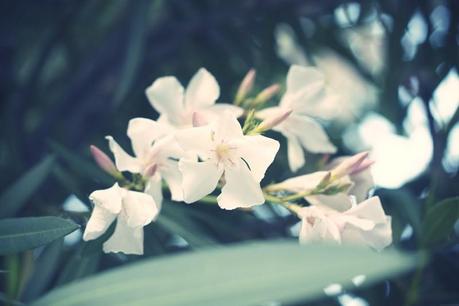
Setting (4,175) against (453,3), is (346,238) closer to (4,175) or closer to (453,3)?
(4,175)

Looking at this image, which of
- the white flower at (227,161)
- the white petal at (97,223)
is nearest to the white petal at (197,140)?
the white flower at (227,161)

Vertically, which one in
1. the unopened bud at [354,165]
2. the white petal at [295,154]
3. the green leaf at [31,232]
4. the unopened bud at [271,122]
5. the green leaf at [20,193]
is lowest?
the white petal at [295,154]

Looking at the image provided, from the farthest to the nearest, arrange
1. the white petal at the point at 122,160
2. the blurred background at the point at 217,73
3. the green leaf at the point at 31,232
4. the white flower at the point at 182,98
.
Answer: the blurred background at the point at 217,73 < the white flower at the point at 182,98 < the white petal at the point at 122,160 < the green leaf at the point at 31,232

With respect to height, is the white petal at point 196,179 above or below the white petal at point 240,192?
above

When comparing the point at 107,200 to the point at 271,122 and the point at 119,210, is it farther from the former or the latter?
the point at 271,122

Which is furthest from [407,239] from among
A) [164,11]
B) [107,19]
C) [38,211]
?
[107,19]

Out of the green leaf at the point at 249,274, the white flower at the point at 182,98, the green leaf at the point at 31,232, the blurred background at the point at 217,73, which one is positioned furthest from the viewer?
the blurred background at the point at 217,73

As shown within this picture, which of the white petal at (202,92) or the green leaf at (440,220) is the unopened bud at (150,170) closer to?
the white petal at (202,92)

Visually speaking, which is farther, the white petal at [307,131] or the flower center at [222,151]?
the white petal at [307,131]
